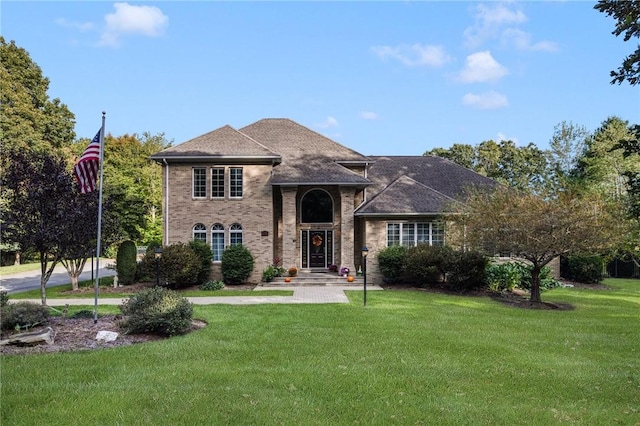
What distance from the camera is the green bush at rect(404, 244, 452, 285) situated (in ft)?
63.3

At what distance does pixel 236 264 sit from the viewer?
68.4ft

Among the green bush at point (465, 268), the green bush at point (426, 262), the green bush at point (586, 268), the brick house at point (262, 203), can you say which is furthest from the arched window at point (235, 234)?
the green bush at point (586, 268)

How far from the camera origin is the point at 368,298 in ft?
52.3

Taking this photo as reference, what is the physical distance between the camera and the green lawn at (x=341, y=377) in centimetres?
508

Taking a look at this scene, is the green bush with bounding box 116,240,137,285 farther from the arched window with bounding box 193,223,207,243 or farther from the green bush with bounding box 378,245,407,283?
the green bush with bounding box 378,245,407,283

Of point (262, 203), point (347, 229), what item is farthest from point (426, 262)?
point (262, 203)

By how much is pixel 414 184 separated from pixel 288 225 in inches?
287

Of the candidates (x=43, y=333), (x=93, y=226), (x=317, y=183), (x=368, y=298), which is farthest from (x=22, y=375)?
(x=317, y=183)

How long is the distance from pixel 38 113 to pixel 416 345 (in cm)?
4249

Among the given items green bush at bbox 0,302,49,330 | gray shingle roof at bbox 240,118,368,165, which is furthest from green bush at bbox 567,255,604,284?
green bush at bbox 0,302,49,330

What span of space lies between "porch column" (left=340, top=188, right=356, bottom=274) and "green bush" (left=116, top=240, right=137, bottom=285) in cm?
998

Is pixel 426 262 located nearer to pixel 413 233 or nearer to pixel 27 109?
pixel 413 233

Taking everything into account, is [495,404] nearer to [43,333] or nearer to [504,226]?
[43,333]

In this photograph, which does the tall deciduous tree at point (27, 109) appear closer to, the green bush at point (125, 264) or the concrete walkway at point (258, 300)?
the green bush at point (125, 264)
